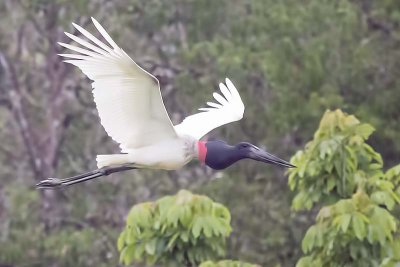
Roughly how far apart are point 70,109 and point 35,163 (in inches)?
35.0

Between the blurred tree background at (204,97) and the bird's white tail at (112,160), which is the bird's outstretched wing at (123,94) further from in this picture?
the blurred tree background at (204,97)

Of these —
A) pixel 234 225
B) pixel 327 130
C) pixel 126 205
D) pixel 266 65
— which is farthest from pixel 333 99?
pixel 327 130

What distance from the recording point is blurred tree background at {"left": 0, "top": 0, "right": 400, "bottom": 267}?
50.8 feet

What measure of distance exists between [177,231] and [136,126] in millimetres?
987

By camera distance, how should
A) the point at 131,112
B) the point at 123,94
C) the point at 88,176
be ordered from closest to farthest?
the point at 123,94 < the point at 131,112 < the point at 88,176

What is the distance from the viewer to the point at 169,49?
1691 centimetres

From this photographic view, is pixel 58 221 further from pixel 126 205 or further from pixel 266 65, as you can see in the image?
pixel 266 65

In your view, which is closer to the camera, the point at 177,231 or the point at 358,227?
the point at 358,227

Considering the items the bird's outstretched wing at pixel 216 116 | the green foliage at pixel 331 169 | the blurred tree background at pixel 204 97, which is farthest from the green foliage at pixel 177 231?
the blurred tree background at pixel 204 97

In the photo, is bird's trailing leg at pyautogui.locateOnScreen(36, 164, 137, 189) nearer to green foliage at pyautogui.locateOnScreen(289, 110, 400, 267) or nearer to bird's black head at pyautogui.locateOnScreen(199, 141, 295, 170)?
bird's black head at pyautogui.locateOnScreen(199, 141, 295, 170)

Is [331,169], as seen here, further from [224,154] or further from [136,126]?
[136,126]

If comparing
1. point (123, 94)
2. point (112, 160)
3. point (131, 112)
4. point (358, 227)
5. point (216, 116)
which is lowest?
point (358, 227)

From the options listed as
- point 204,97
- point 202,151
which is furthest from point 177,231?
point 204,97

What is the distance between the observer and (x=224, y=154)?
8.11 meters
